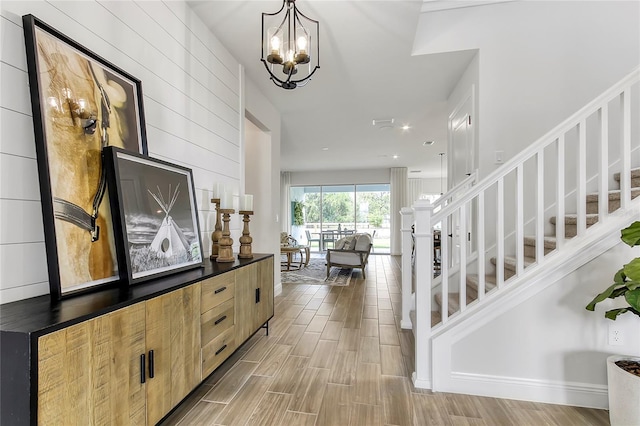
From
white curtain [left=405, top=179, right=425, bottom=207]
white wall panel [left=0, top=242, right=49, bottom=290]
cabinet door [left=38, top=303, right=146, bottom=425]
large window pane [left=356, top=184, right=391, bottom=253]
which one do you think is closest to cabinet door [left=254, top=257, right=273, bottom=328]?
cabinet door [left=38, top=303, right=146, bottom=425]

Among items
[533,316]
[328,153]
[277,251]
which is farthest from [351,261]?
[533,316]

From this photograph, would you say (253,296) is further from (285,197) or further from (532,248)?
(285,197)

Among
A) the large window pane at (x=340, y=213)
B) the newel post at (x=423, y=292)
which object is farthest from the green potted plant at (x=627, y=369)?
the large window pane at (x=340, y=213)

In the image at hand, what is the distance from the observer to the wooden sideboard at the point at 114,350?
2.81 ft

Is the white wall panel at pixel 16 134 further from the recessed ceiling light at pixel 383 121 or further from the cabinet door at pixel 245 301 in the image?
the recessed ceiling light at pixel 383 121

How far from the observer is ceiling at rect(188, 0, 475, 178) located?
2.32 m

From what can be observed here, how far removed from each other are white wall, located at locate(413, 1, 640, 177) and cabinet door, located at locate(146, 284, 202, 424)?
2.73 metres

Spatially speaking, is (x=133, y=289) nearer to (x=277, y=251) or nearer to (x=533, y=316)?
(x=533, y=316)

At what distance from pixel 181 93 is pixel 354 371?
243cm

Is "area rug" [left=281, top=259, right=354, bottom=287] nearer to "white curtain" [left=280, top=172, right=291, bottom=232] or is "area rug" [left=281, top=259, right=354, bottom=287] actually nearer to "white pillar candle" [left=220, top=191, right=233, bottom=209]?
"white pillar candle" [left=220, top=191, right=233, bottom=209]

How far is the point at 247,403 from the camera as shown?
1.74 meters

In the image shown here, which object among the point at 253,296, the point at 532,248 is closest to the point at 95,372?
the point at 253,296

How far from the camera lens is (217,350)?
181 centimetres

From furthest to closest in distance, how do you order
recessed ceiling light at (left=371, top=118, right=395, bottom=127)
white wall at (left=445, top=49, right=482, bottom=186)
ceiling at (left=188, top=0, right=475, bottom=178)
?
recessed ceiling light at (left=371, top=118, right=395, bottom=127)
white wall at (left=445, top=49, right=482, bottom=186)
ceiling at (left=188, top=0, right=475, bottom=178)
